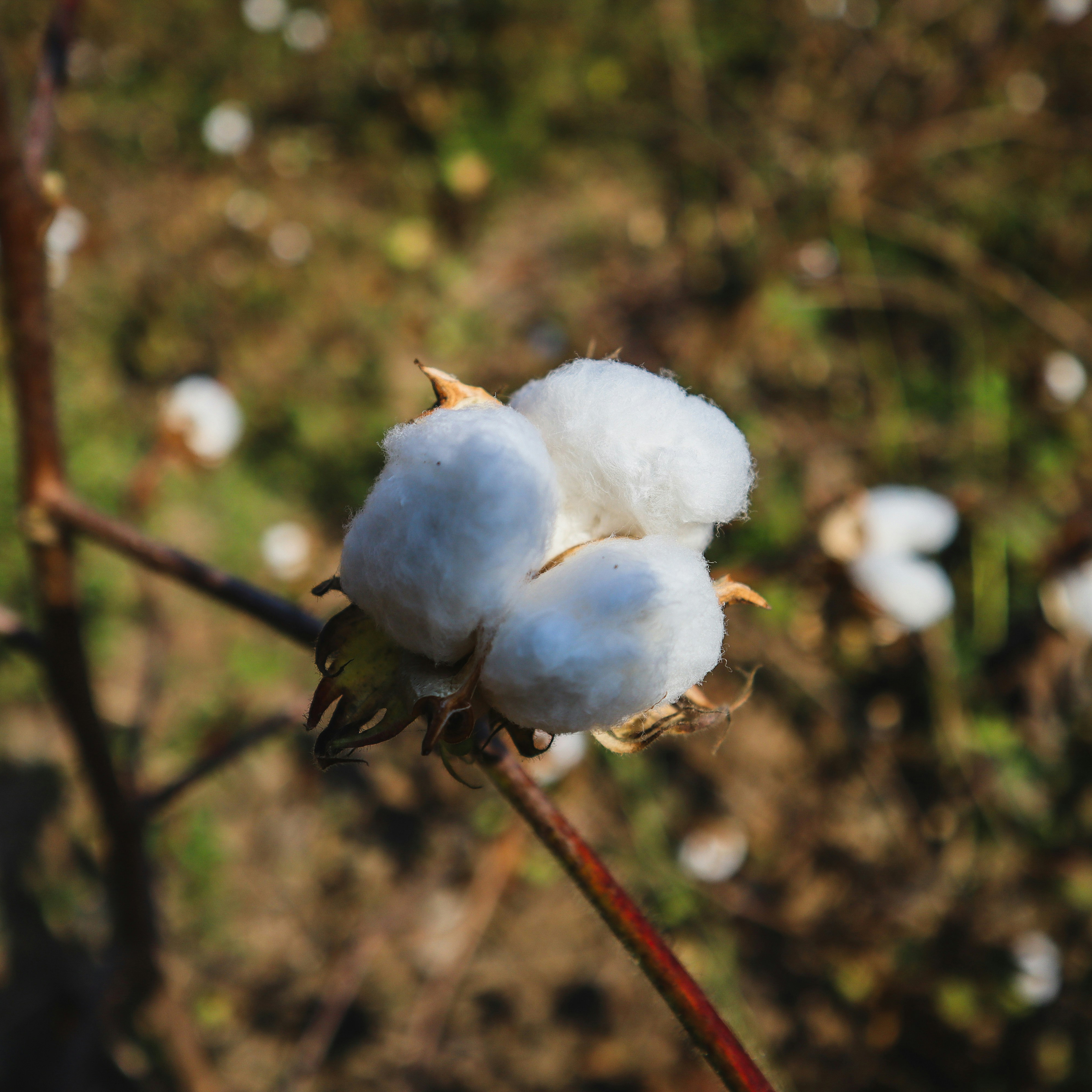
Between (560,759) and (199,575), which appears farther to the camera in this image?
(560,759)

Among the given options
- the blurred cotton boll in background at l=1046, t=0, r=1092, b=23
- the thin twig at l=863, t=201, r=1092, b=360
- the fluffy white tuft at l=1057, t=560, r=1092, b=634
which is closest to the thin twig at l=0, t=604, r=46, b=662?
the fluffy white tuft at l=1057, t=560, r=1092, b=634

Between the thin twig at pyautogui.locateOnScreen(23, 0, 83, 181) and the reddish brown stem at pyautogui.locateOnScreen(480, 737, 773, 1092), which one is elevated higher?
the thin twig at pyautogui.locateOnScreen(23, 0, 83, 181)

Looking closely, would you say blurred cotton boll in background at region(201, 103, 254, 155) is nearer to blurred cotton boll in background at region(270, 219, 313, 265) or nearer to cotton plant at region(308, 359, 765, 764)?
blurred cotton boll in background at region(270, 219, 313, 265)

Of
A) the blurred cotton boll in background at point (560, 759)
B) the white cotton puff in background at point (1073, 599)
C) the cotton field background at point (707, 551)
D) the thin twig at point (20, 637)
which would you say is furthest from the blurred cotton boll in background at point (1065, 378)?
the thin twig at point (20, 637)

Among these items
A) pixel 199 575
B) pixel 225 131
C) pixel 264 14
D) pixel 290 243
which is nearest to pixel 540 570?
pixel 199 575

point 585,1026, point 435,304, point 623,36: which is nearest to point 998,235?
point 623,36

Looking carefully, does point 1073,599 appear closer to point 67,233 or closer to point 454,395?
point 454,395
